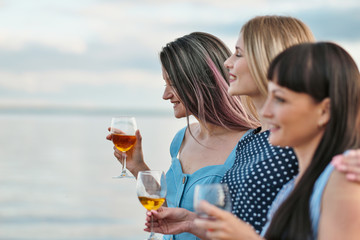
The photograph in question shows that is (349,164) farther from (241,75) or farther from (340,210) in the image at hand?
(241,75)

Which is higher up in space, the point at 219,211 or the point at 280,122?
the point at 280,122

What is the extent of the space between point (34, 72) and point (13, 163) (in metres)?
23.6

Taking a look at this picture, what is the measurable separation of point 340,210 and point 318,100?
40 centimetres

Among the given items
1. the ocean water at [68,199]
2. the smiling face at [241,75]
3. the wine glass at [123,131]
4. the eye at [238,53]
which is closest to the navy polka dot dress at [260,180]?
the smiling face at [241,75]

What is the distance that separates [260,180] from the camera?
9.29ft

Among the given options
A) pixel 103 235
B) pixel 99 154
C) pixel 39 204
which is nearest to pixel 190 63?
pixel 103 235

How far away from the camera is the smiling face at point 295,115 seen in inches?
80.0

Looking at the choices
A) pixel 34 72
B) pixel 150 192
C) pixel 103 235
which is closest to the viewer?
pixel 150 192

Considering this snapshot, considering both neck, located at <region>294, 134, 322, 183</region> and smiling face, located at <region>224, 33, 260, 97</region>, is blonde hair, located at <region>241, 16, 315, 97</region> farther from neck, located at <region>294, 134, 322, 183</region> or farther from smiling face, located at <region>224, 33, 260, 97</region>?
neck, located at <region>294, 134, 322, 183</region>

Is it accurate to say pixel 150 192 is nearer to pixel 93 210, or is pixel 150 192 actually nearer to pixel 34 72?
pixel 93 210

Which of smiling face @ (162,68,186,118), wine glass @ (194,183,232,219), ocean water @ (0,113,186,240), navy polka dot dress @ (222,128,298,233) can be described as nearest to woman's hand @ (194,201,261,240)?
wine glass @ (194,183,232,219)

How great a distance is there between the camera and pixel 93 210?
1114 centimetres

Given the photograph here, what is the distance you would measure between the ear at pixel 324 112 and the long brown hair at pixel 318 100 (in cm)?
1

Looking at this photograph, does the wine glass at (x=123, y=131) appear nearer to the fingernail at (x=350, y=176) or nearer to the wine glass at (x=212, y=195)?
the wine glass at (x=212, y=195)
